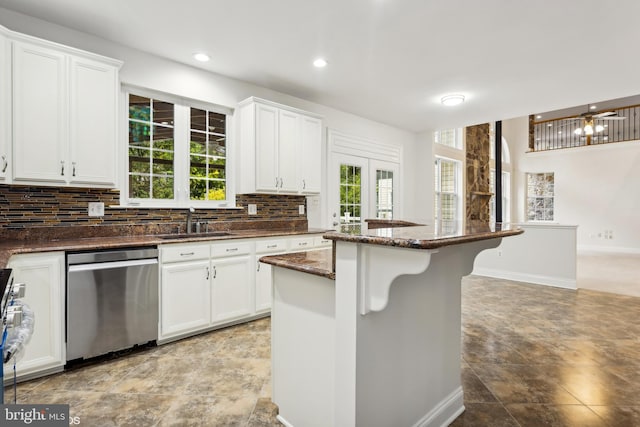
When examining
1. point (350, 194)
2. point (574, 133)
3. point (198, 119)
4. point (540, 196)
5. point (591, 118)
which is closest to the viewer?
point (198, 119)

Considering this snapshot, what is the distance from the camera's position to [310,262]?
159cm

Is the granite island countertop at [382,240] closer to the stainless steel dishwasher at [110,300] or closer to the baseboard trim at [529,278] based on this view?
the stainless steel dishwasher at [110,300]

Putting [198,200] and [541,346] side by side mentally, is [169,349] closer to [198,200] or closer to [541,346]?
[198,200]

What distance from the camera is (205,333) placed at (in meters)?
3.11

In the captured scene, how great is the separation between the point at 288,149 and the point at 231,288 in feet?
5.77

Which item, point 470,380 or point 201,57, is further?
point 201,57

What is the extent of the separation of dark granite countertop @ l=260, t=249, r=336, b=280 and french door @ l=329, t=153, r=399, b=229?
3211 millimetres

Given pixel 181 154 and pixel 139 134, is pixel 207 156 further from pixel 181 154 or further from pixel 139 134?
pixel 139 134

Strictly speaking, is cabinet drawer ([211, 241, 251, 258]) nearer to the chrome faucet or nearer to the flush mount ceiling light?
the chrome faucet

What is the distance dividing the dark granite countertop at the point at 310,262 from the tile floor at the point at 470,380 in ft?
3.01

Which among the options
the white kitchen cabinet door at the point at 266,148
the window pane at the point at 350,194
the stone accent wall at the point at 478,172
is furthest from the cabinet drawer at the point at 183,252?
the stone accent wall at the point at 478,172

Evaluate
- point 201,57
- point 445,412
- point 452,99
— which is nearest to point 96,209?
point 201,57

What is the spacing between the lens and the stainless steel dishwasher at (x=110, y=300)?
239 cm

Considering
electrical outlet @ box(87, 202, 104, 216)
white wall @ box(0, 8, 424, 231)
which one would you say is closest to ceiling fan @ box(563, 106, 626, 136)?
white wall @ box(0, 8, 424, 231)
